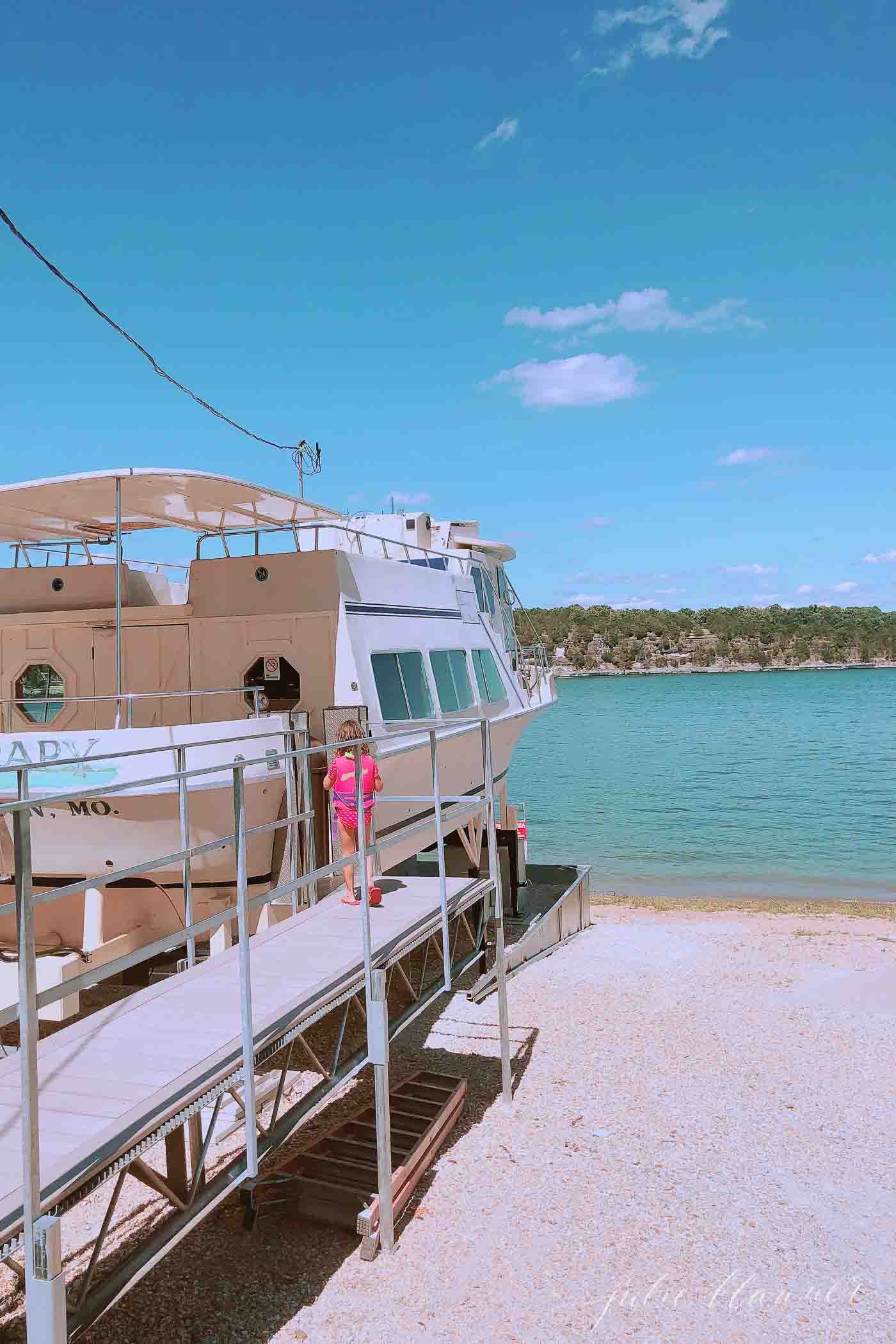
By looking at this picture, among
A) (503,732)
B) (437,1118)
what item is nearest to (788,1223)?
(437,1118)

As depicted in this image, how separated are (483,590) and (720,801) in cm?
2368

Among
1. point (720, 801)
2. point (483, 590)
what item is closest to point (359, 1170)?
point (483, 590)

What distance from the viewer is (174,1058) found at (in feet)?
13.6

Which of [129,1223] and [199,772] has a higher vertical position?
[199,772]

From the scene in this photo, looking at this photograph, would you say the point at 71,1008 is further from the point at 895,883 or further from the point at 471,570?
the point at 895,883

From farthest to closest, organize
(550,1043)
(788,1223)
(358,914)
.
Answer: (550,1043), (358,914), (788,1223)

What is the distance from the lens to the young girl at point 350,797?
6.39 m

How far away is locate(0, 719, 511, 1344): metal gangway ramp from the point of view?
9.89 feet

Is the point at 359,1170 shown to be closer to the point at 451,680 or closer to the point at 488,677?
the point at 451,680

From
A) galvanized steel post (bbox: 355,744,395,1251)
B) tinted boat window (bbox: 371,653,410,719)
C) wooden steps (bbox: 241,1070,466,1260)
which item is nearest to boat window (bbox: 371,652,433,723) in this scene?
tinted boat window (bbox: 371,653,410,719)

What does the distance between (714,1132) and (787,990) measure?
4311 mm

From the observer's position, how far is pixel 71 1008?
218 inches

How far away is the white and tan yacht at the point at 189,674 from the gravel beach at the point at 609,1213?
6.21ft

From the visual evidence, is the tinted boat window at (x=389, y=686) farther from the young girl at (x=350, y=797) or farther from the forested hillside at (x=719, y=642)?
the forested hillside at (x=719, y=642)
